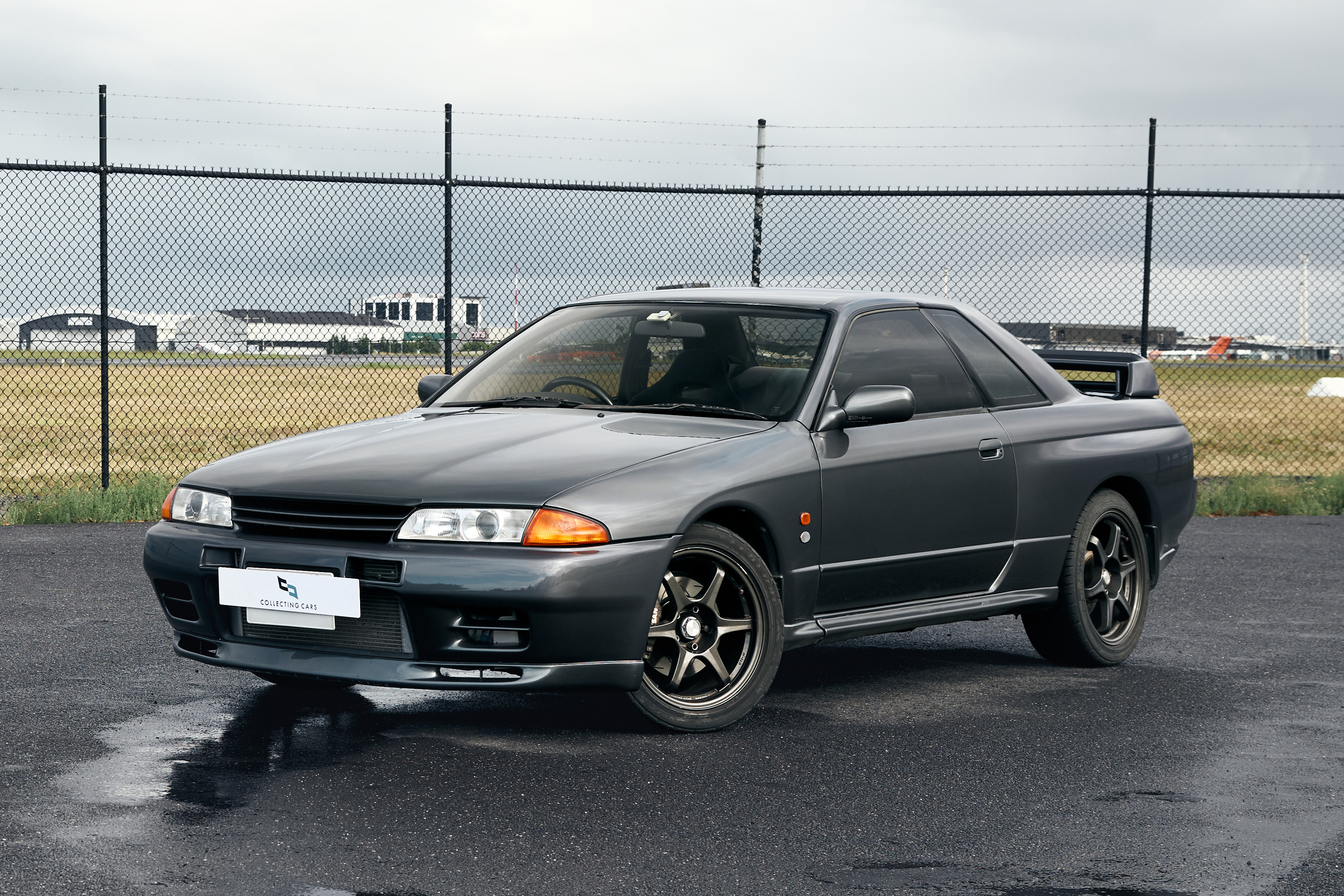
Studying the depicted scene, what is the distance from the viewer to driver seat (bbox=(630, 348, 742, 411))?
5590mm

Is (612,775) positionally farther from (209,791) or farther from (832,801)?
(209,791)

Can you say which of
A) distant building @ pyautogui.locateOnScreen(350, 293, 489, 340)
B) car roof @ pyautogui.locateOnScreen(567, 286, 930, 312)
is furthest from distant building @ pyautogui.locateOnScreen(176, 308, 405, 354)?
car roof @ pyautogui.locateOnScreen(567, 286, 930, 312)

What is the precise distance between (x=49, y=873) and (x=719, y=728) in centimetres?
219

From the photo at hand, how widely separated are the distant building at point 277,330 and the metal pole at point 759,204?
3.51 metres

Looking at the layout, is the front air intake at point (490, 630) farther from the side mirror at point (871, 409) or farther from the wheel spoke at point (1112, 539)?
the wheel spoke at point (1112, 539)

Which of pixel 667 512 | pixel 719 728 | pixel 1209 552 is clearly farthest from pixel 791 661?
pixel 1209 552

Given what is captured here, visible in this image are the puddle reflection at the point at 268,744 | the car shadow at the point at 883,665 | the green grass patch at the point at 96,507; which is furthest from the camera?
the green grass patch at the point at 96,507

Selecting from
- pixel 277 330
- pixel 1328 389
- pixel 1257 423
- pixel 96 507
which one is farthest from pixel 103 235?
pixel 1328 389

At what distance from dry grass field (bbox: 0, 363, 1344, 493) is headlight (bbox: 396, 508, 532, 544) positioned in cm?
995

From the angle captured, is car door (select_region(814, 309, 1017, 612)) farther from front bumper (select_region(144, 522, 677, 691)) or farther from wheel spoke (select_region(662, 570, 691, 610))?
front bumper (select_region(144, 522, 677, 691))

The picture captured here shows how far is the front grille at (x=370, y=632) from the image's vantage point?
15.0 feet

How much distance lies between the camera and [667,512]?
475 cm

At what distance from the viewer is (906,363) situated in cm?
595

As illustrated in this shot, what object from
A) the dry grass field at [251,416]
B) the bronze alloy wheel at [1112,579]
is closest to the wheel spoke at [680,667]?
the bronze alloy wheel at [1112,579]
